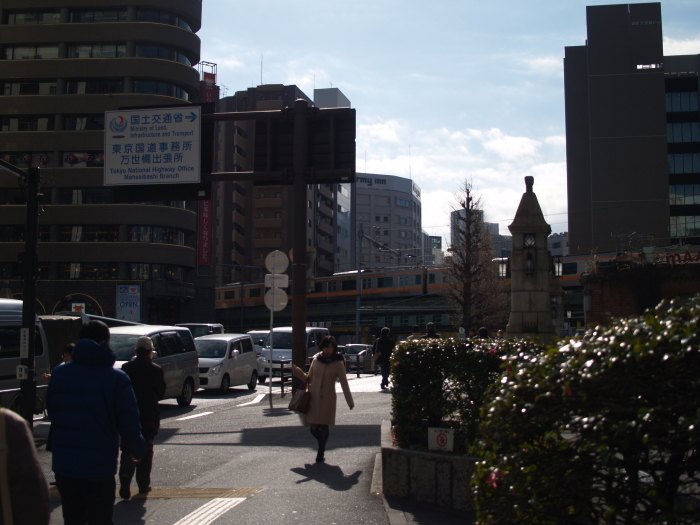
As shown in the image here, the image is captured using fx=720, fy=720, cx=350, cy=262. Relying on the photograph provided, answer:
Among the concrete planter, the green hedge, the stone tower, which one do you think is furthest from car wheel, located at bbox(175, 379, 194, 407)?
the concrete planter

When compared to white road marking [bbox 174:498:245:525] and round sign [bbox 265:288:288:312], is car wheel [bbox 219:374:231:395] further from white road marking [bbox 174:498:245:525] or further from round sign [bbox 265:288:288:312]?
white road marking [bbox 174:498:245:525]

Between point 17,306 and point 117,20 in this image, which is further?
point 117,20

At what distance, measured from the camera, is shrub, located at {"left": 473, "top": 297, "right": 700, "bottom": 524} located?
2752 mm

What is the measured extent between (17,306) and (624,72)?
5795 centimetres

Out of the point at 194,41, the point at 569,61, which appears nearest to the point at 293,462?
the point at 194,41

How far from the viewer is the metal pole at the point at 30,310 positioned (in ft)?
37.7

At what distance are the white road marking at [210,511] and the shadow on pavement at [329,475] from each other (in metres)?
1.03

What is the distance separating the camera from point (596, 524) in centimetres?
303

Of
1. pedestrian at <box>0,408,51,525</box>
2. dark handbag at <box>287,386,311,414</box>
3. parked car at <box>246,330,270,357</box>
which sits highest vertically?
pedestrian at <box>0,408,51,525</box>

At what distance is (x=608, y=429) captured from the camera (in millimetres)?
2807

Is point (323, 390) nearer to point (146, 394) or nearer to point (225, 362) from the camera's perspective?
point (146, 394)

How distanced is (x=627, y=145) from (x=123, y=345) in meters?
54.5

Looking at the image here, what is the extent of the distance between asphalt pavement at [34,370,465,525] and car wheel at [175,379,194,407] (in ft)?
6.07

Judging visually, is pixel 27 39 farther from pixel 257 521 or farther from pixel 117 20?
pixel 257 521
